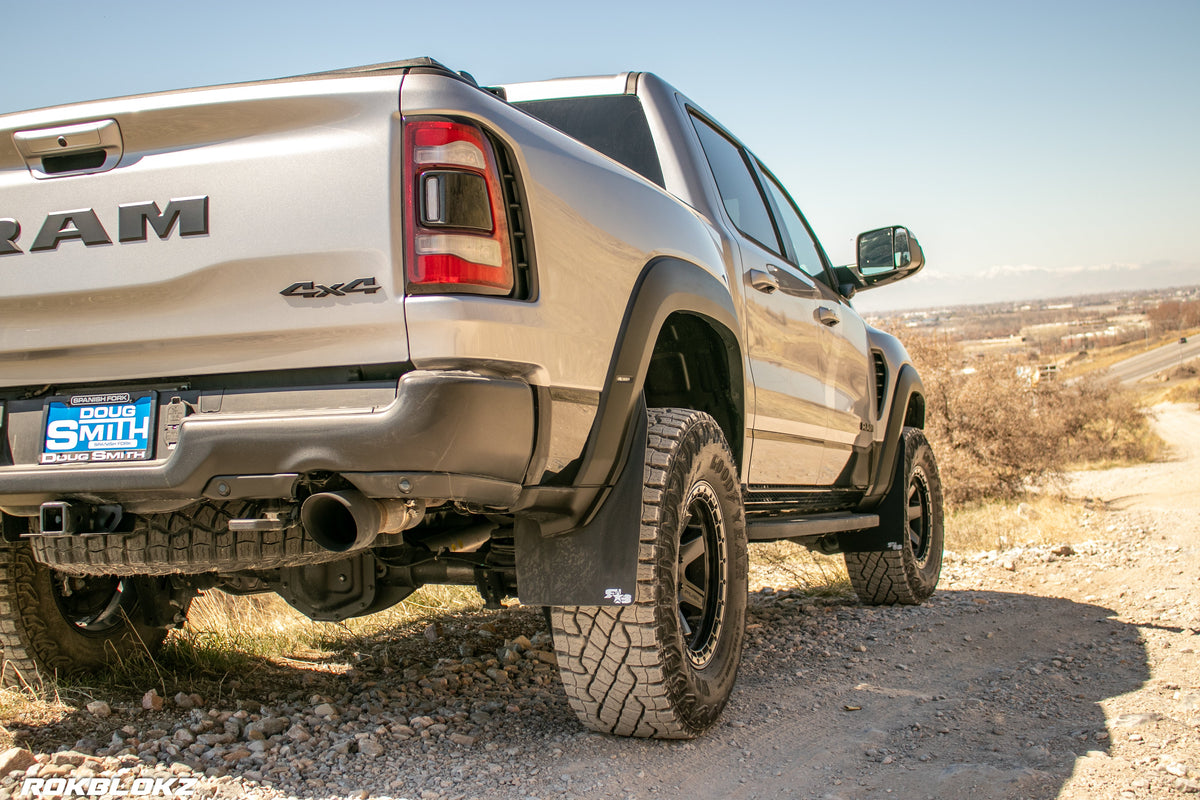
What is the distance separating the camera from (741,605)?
10.6ft

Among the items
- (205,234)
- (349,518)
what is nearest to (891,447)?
(349,518)

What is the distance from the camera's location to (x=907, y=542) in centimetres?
533

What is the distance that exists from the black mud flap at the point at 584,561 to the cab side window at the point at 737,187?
173 cm

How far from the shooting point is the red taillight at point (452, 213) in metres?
2.09

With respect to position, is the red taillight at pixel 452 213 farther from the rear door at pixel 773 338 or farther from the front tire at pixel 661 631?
the rear door at pixel 773 338

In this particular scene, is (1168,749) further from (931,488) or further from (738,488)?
(931,488)

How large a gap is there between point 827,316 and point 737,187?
0.76 meters

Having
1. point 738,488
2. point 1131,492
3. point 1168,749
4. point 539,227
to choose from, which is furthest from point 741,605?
point 1131,492

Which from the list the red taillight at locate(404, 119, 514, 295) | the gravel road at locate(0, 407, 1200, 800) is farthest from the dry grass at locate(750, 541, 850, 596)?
the red taillight at locate(404, 119, 514, 295)

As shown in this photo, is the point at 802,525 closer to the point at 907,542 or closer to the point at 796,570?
the point at 907,542

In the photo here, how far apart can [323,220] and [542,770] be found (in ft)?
5.05

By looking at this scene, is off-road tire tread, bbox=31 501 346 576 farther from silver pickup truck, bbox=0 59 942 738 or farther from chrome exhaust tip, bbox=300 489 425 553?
chrome exhaust tip, bbox=300 489 425 553

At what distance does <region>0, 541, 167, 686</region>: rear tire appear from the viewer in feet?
10.6

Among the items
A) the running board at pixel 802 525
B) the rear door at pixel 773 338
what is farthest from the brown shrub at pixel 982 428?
the rear door at pixel 773 338
